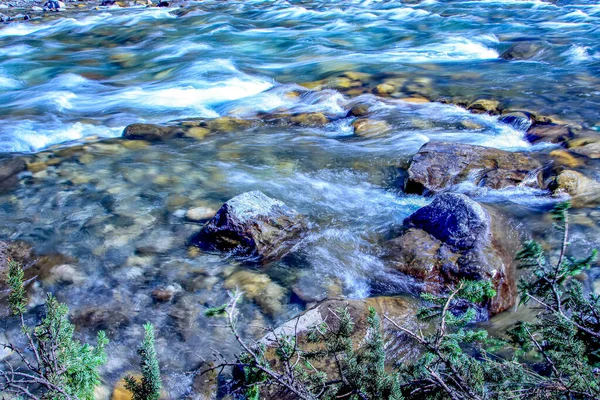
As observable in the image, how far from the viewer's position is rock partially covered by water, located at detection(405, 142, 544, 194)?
5.03 metres

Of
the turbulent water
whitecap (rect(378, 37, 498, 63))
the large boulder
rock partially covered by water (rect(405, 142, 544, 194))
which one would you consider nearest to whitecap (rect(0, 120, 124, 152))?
the turbulent water

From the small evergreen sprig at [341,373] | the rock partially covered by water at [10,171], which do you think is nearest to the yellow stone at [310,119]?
the rock partially covered by water at [10,171]

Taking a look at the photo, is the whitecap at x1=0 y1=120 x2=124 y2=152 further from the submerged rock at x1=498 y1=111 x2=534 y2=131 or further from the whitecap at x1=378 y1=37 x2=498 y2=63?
the whitecap at x1=378 y1=37 x2=498 y2=63

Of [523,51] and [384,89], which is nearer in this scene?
[384,89]

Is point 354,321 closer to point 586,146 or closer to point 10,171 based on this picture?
point 586,146

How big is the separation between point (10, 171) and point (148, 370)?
481 cm

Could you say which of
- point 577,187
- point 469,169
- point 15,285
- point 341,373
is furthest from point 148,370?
point 577,187

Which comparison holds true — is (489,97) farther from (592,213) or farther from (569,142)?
(592,213)

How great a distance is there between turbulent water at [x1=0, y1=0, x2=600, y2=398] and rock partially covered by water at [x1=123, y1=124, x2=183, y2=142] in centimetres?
40

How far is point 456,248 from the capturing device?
374 cm

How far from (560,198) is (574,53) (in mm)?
7233

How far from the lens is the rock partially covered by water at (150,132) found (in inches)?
268

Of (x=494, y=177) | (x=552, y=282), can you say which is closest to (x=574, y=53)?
(x=494, y=177)

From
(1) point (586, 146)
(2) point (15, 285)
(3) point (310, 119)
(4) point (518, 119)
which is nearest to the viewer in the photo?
(2) point (15, 285)
